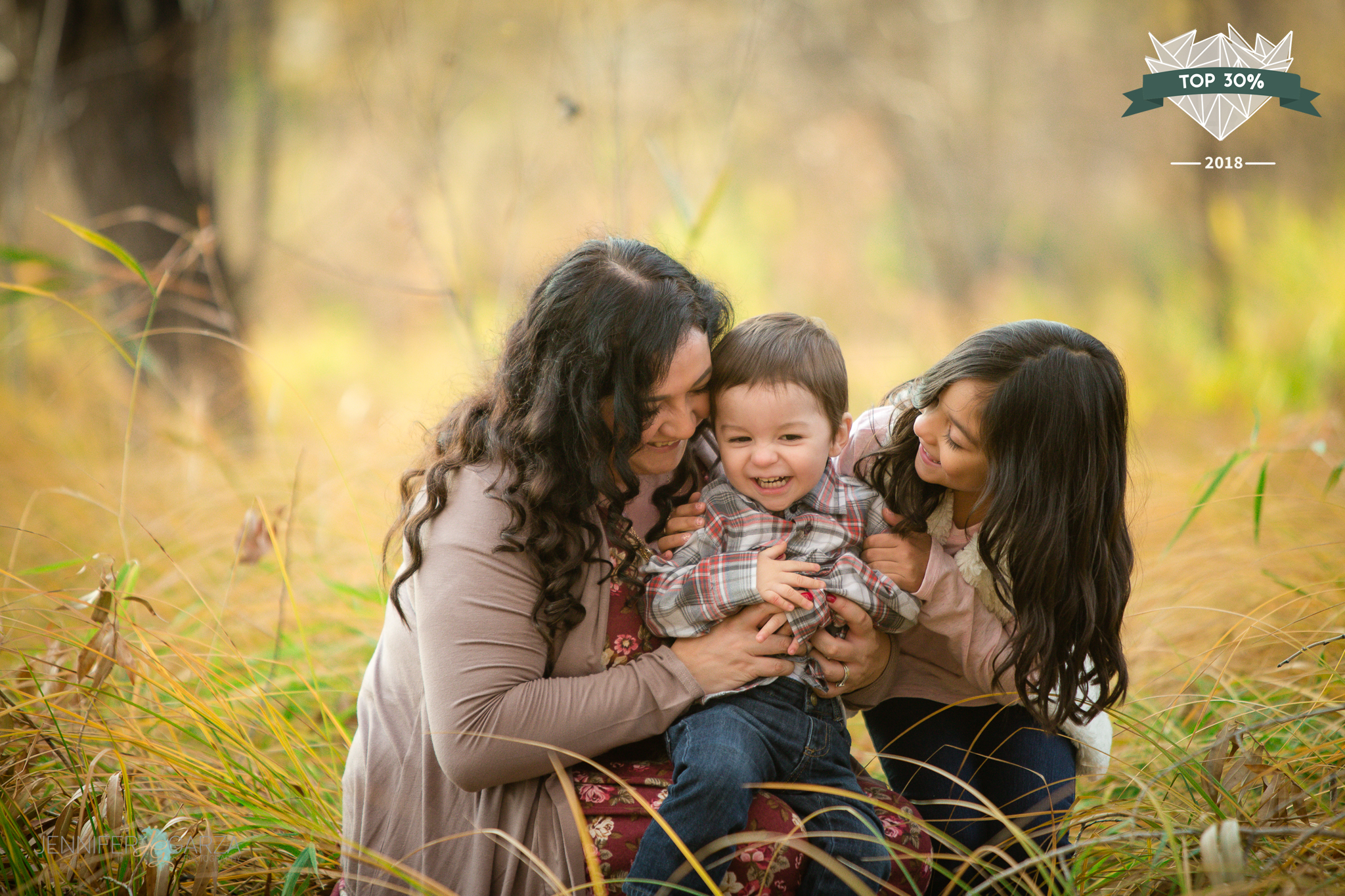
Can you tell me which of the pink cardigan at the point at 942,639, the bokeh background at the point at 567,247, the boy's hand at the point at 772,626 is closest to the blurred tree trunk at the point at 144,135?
the bokeh background at the point at 567,247

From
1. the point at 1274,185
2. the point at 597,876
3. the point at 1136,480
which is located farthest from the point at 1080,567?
the point at 1274,185

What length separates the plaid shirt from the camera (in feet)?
5.23

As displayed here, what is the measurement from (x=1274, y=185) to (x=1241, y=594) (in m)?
5.00

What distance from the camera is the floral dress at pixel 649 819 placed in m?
1.46

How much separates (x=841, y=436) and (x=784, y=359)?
23cm

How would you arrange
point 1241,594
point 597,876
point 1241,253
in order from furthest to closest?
Result: 1. point 1241,253
2. point 1241,594
3. point 597,876

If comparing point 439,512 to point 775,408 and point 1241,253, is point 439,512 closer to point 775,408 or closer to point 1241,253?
point 775,408

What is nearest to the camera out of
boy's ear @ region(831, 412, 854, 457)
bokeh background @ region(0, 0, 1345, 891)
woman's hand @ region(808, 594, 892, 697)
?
woman's hand @ region(808, 594, 892, 697)

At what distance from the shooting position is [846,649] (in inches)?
63.8

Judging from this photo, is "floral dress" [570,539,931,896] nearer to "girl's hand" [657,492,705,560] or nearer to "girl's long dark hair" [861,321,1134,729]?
"girl's hand" [657,492,705,560]

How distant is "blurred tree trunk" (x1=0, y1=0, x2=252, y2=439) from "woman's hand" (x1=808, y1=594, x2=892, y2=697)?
3.51m

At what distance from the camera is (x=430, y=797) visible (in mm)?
1542

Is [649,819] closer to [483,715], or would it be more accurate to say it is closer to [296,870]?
[483,715]

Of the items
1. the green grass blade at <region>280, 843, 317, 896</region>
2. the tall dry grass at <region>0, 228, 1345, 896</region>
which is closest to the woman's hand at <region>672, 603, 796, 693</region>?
the tall dry grass at <region>0, 228, 1345, 896</region>
